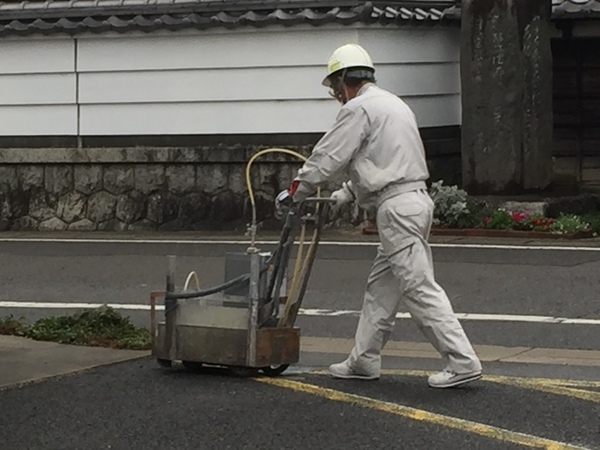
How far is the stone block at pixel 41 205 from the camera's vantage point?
1797 centimetres

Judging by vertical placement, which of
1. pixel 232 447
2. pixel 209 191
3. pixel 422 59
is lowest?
pixel 232 447

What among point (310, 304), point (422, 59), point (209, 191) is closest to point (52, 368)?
point (310, 304)

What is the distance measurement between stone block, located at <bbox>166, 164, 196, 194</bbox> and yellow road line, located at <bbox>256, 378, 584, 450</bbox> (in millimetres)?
9432

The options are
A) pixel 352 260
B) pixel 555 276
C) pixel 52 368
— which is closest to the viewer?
pixel 52 368

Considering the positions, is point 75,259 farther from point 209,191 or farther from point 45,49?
point 45,49

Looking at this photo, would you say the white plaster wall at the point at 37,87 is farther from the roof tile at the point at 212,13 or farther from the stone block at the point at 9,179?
the stone block at the point at 9,179

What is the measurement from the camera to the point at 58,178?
17.9m

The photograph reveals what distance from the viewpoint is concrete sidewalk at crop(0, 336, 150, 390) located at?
8.34 meters

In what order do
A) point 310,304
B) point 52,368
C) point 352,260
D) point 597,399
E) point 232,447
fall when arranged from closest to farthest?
point 232,447 < point 597,399 < point 52,368 < point 310,304 < point 352,260

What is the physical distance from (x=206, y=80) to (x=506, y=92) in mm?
3741

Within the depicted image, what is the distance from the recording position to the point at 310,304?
451 inches

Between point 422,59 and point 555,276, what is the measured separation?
561 centimetres

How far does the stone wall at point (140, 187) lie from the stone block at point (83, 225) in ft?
0.04

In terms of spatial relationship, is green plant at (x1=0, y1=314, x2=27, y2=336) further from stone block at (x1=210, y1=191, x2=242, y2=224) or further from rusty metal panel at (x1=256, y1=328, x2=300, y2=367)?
stone block at (x1=210, y1=191, x2=242, y2=224)
